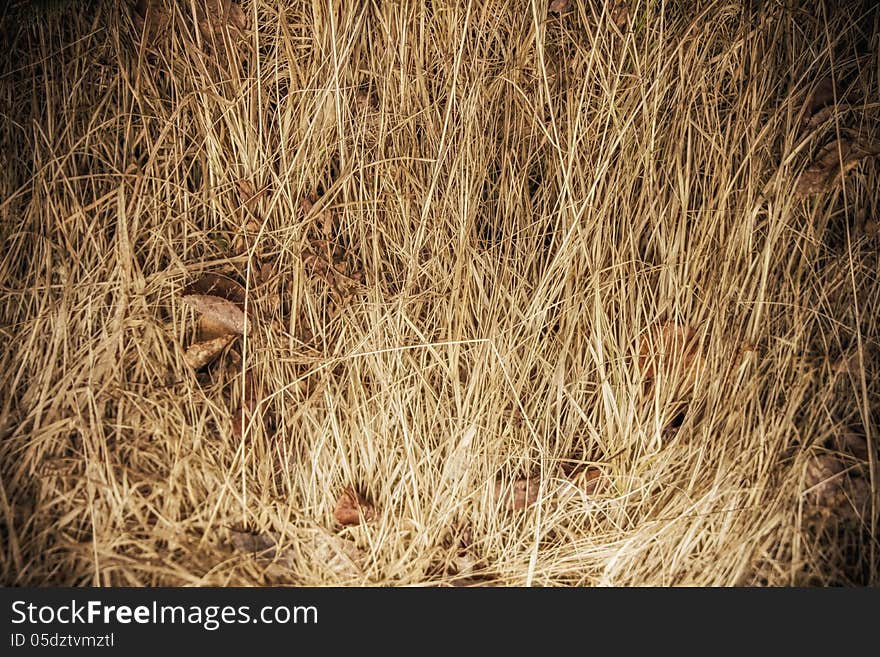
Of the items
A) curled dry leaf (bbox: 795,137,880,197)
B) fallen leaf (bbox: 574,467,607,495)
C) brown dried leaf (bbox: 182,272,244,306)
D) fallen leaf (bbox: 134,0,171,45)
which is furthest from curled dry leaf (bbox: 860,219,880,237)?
fallen leaf (bbox: 134,0,171,45)

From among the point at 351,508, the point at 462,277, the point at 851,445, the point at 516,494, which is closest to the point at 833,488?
the point at 851,445

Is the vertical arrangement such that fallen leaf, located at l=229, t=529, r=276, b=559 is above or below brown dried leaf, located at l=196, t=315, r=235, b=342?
below

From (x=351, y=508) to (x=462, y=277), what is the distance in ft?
2.29

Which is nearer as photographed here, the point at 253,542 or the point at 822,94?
the point at 253,542

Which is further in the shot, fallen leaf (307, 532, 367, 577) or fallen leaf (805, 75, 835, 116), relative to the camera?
fallen leaf (805, 75, 835, 116)

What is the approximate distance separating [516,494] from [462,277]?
0.62m

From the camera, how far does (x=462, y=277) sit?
1595 millimetres

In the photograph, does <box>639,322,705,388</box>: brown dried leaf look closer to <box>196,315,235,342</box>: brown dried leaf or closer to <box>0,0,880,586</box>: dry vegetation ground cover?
<box>0,0,880,586</box>: dry vegetation ground cover

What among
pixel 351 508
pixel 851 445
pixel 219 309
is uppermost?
pixel 219 309

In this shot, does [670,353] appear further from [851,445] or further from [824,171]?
[824,171]

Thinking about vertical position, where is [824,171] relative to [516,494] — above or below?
above

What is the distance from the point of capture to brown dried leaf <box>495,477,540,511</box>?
159cm

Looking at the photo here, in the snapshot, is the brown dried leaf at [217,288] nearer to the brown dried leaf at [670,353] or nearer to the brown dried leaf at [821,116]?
the brown dried leaf at [670,353]

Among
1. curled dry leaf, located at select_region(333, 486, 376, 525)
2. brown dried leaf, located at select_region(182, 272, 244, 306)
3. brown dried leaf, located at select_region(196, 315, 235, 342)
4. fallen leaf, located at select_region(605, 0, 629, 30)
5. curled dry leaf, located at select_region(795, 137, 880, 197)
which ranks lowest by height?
curled dry leaf, located at select_region(333, 486, 376, 525)
